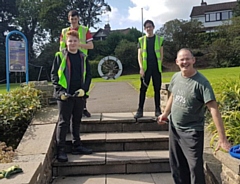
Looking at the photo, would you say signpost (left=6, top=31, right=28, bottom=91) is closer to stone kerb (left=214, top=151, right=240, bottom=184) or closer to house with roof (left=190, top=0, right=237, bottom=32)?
stone kerb (left=214, top=151, right=240, bottom=184)

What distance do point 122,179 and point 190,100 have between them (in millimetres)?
1432

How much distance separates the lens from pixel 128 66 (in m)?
24.4

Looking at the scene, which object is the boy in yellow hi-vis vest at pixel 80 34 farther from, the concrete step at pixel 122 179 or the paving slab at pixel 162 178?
the paving slab at pixel 162 178

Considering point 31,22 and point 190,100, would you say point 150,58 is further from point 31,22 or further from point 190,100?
point 31,22

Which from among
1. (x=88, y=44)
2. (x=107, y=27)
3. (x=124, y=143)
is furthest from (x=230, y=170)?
(x=107, y=27)

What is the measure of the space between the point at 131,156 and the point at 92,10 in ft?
122

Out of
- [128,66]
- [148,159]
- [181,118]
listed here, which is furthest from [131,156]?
[128,66]

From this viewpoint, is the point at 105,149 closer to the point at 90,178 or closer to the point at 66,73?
the point at 90,178

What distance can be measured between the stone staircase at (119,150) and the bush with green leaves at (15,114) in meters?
0.71

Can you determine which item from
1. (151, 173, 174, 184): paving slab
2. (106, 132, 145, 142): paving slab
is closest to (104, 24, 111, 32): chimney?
(106, 132, 145, 142): paving slab

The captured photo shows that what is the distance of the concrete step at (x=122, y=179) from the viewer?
325 cm

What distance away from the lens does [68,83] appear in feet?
11.3

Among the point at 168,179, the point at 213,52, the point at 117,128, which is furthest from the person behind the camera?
the point at 213,52

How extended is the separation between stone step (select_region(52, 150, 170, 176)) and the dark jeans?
0.78 metres
